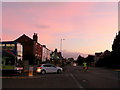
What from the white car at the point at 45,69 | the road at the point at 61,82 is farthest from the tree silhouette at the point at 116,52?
the road at the point at 61,82

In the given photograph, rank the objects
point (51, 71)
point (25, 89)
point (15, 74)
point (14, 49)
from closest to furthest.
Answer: point (25, 89), point (14, 49), point (15, 74), point (51, 71)

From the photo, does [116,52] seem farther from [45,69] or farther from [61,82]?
[61,82]

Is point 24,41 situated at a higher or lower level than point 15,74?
higher

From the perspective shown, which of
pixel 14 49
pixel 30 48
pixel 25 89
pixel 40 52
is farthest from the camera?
pixel 40 52

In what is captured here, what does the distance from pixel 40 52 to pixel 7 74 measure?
6235 cm

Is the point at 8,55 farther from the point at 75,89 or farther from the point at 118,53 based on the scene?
the point at 118,53

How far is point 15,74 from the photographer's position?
29.0 metres

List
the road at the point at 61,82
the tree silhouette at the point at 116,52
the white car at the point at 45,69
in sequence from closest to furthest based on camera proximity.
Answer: the road at the point at 61,82, the white car at the point at 45,69, the tree silhouette at the point at 116,52

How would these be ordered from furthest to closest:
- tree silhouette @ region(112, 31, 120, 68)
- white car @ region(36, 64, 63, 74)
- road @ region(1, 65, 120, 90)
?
tree silhouette @ region(112, 31, 120, 68), white car @ region(36, 64, 63, 74), road @ region(1, 65, 120, 90)

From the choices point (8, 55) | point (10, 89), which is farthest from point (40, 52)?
point (10, 89)

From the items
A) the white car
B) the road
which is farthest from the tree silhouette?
the road

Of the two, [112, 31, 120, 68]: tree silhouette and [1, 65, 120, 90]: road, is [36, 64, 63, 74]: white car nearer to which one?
[1, 65, 120, 90]: road

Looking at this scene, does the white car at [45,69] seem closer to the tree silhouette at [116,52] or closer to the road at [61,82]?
the road at [61,82]

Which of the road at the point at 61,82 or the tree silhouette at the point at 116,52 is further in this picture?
the tree silhouette at the point at 116,52
